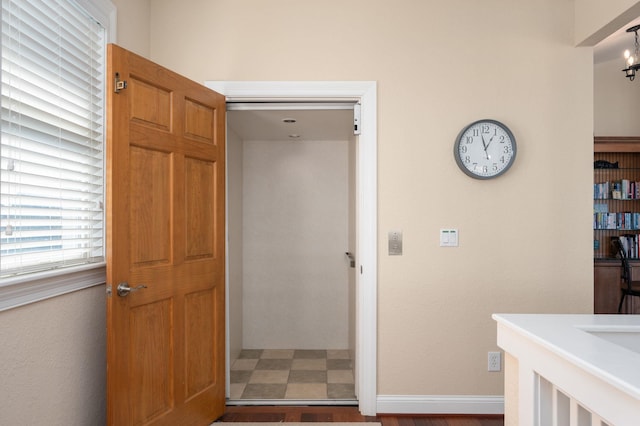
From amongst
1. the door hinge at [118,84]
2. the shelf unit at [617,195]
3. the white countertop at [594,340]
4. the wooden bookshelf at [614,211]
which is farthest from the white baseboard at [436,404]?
the shelf unit at [617,195]

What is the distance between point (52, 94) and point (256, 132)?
222 centimetres

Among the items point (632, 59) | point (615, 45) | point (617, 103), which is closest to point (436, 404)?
point (632, 59)

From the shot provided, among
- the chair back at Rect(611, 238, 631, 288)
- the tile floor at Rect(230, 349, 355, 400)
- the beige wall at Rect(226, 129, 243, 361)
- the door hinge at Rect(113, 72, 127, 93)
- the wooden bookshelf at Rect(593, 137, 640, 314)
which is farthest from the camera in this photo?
the wooden bookshelf at Rect(593, 137, 640, 314)

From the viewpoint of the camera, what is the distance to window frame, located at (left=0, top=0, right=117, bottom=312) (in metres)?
1.48

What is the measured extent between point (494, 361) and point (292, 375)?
1.62 metres

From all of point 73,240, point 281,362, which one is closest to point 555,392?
point 73,240

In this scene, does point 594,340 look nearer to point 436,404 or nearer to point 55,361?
point 436,404

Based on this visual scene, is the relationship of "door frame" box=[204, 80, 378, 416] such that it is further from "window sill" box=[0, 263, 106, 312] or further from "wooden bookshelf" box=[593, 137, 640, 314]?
"wooden bookshelf" box=[593, 137, 640, 314]

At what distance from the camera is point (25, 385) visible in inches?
61.6

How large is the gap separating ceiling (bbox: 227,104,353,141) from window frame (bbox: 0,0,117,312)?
87 centimetres

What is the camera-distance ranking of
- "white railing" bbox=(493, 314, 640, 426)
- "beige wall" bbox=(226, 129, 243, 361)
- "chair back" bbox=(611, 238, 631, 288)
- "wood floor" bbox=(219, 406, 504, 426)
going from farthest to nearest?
1. "chair back" bbox=(611, 238, 631, 288)
2. "beige wall" bbox=(226, 129, 243, 361)
3. "wood floor" bbox=(219, 406, 504, 426)
4. "white railing" bbox=(493, 314, 640, 426)

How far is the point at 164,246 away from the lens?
7.28ft

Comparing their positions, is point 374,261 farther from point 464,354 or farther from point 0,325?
point 0,325

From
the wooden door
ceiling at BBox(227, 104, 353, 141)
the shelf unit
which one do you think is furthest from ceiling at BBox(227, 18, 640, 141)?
the shelf unit
